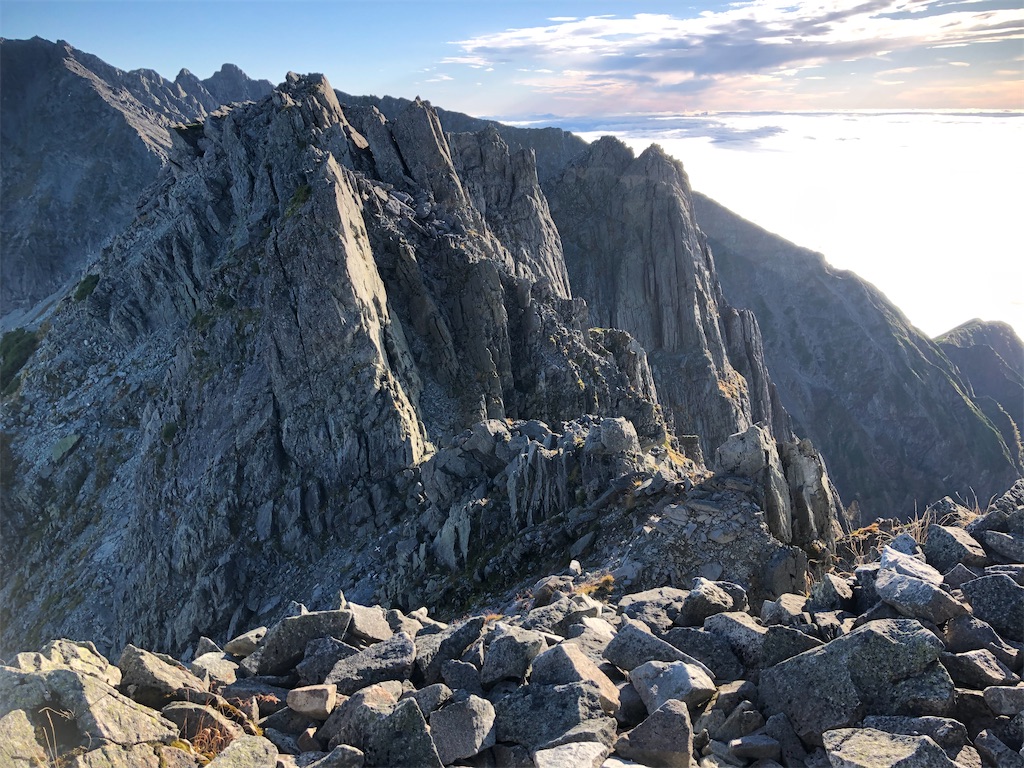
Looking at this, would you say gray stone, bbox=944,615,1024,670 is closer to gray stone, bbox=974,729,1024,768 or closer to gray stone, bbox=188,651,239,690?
gray stone, bbox=974,729,1024,768

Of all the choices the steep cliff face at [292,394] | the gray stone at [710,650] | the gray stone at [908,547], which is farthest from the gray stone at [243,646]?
the steep cliff face at [292,394]

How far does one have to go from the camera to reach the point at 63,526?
5978 centimetres

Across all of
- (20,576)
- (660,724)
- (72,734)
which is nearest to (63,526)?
(20,576)

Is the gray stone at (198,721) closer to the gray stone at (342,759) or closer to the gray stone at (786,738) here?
the gray stone at (342,759)

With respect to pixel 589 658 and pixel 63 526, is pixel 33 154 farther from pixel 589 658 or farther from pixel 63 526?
pixel 589 658

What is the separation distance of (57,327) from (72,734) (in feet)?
264

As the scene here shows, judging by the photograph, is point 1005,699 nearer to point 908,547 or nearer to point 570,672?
point 908,547

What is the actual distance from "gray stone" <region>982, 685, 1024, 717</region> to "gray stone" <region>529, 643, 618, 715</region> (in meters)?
4.52

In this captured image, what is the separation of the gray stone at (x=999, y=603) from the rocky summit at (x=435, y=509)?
39 mm

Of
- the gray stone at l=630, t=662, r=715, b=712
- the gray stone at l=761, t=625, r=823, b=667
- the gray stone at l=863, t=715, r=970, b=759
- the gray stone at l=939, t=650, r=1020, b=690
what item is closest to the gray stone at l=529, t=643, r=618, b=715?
the gray stone at l=630, t=662, r=715, b=712

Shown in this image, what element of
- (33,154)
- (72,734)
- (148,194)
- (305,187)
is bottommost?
(72,734)

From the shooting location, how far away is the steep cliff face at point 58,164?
160500 mm

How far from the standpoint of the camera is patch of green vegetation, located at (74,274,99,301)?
74331 millimetres

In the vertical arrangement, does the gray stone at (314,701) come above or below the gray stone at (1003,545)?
below
